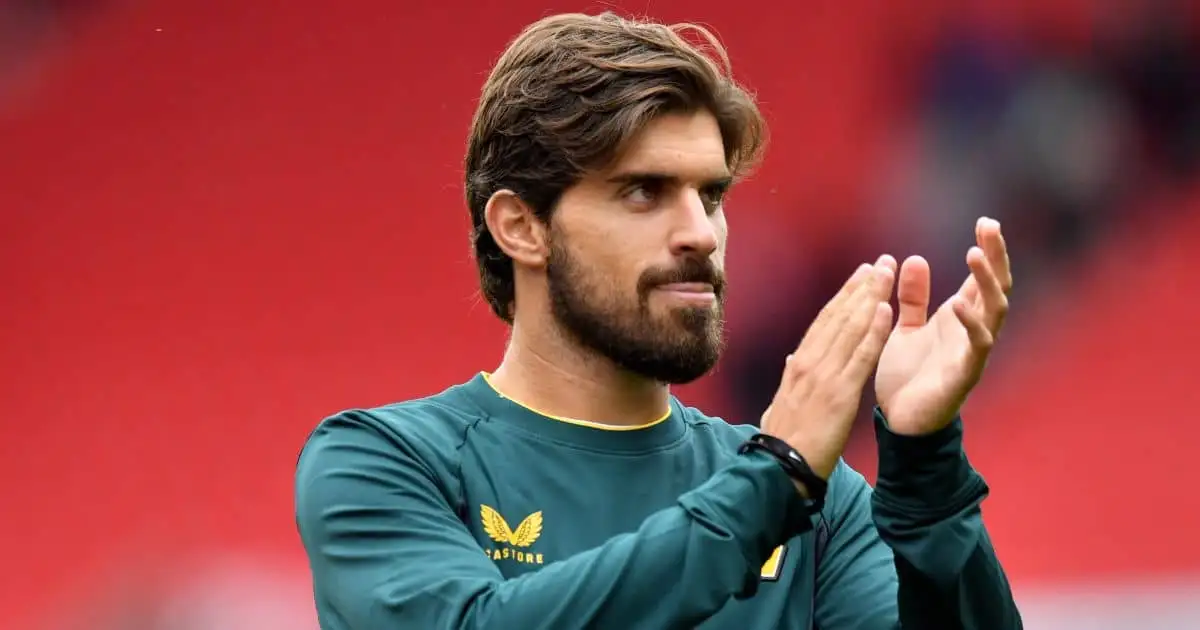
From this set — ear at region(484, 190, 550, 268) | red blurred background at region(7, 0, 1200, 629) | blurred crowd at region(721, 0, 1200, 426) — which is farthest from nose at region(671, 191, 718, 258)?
blurred crowd at region(721, 0, 1200, 426)

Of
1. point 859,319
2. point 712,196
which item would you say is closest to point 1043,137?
point 712,196

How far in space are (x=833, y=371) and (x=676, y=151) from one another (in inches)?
17.9

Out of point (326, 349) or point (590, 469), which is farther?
point (326, 349)

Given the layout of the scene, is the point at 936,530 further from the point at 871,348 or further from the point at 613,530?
the point at 613,530

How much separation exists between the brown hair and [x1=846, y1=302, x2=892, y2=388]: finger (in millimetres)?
464

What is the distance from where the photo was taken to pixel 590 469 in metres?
2.23

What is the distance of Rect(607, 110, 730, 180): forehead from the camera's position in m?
2.22

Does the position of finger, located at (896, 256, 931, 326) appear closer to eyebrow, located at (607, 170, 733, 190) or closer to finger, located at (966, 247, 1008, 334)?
finger, located at (966, 247, 1008, 334)

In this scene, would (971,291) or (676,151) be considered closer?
(971,291)

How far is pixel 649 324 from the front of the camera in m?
2.20

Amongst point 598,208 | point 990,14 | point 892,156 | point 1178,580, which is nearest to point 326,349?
point 892,156

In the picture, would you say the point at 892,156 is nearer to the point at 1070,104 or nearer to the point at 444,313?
the point at 1070,104

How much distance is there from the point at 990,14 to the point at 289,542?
90.8 inches

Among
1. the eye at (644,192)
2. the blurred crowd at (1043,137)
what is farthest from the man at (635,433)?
the blurred crowd at (1043,137)
